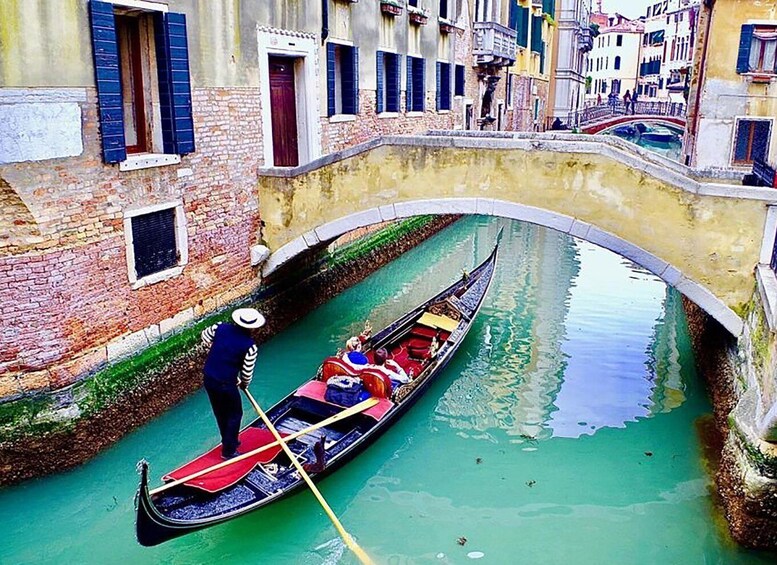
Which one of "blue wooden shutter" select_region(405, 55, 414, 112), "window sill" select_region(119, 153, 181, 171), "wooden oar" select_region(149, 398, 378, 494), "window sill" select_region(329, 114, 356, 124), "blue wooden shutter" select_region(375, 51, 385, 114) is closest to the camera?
"wooden oar" select_region(149, 398, 378, 494)

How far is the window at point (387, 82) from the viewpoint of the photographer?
10789mm

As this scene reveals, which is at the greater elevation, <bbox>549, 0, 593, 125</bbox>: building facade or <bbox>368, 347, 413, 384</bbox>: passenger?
<bbox>549, 0, 593, 125</bbox>: building facade

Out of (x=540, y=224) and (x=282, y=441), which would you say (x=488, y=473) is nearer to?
(x=282, y=441)

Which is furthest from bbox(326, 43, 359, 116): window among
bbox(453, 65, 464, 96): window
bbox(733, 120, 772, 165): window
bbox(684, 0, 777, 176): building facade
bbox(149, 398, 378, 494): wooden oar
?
bbox(733, 120, 772, 165): window

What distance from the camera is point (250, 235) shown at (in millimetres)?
7852

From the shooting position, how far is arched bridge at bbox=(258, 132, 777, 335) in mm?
6363

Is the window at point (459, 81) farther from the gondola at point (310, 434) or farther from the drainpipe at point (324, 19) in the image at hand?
the gondola at point (310, 434)

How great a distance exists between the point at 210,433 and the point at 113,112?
2.87 m

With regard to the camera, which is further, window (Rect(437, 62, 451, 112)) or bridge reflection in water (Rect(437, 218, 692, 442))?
window (Rect(437, 62, 451, 112))

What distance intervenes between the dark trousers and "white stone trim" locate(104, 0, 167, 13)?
3.14 meters

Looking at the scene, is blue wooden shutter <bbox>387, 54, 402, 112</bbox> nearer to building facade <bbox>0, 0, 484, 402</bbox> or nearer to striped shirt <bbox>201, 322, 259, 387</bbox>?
building facade <bbox>0, 0, 484, 402</bbox>

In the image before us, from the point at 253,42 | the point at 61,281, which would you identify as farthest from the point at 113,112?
the point at 253,42

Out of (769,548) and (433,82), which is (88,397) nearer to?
(769,548)

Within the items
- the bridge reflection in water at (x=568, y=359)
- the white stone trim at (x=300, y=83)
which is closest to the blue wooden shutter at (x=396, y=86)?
the white stone trim at (x=300, y=83)
